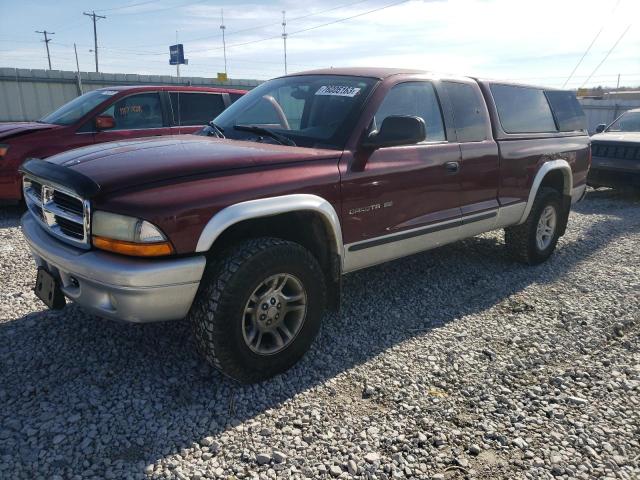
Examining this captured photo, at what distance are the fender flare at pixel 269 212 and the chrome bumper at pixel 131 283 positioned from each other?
0.14 m

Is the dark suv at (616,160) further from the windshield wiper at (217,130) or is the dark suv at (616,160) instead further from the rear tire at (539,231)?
the windshield wiper at (217,130)

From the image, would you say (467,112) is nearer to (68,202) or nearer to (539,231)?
(539,231)

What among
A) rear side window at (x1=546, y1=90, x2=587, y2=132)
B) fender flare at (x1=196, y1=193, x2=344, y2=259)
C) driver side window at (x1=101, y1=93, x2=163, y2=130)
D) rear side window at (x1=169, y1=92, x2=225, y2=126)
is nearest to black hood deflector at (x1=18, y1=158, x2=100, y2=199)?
fender flare at (x1=196, y1=193, x2=344, y2=259)

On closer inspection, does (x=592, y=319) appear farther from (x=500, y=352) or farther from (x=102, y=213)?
(x=102, y=213)

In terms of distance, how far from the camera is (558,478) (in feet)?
7.24

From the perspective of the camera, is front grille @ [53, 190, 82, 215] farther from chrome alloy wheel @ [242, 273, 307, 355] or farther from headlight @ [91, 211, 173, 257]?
chrome alloy wheel @ [242, 273, 307, 355]

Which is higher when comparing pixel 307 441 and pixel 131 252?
A: pixel 131 252

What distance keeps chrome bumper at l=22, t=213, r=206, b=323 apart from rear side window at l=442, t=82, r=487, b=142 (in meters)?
2.53

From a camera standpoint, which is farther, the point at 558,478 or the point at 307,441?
the point at 307,441

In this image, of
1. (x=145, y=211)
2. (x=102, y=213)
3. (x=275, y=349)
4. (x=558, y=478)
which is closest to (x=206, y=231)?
(x=145, y=211)

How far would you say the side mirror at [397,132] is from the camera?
309 centimetres

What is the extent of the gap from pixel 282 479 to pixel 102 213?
1485mm

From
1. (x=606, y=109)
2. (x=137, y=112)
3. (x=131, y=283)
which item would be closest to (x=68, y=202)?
(x=131, y=283)

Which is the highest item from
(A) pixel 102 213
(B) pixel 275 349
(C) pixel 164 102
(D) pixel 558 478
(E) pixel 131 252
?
(C) pixel 164 102
